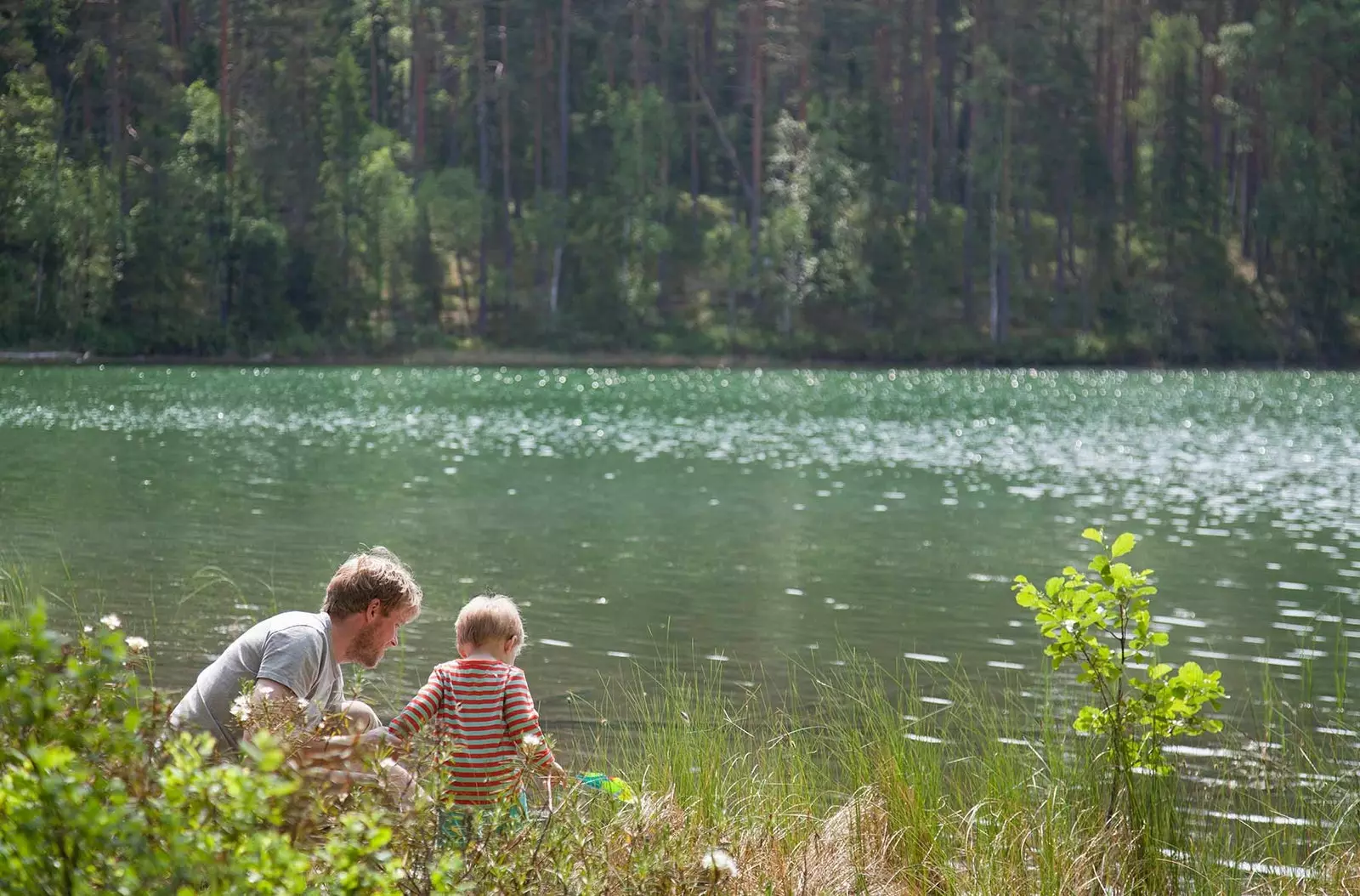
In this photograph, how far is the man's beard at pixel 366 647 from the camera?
14.1ft

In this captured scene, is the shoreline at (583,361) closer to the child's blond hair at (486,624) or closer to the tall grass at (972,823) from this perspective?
the tall grass at (972,823)

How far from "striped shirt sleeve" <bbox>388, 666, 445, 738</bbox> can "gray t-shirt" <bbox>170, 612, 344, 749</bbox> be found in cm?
18

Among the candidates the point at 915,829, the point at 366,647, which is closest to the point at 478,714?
the point at 366,647

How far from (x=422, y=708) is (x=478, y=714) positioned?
0.16 meters

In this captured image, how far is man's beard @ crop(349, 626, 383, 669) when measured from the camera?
14.1 feet

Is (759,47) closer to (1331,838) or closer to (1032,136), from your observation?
(1032,136)

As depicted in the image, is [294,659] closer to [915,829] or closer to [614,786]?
[614,786]

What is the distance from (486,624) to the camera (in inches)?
175

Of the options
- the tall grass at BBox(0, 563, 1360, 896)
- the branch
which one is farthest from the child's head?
the branch

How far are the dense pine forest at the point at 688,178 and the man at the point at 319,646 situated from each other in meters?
54.3

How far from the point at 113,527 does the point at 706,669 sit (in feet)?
27.1

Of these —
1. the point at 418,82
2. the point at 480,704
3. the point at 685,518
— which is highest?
the point at 418,82

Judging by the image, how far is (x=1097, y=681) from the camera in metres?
4.56

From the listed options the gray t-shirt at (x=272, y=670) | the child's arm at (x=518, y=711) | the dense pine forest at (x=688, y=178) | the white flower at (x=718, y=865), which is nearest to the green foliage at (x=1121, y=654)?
the child's arm at (x=518, y=711)
